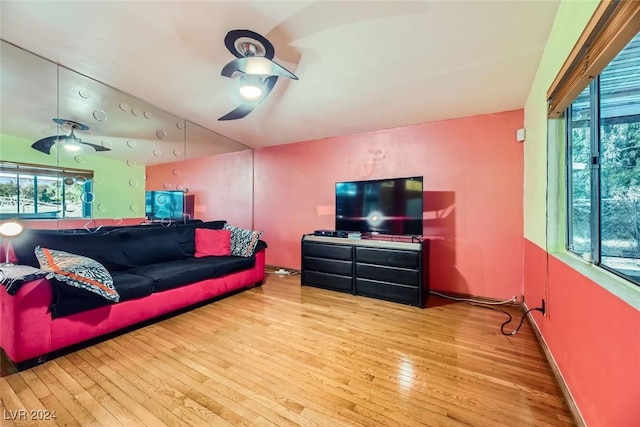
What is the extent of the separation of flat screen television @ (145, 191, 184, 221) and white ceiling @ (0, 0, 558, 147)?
4.11ft

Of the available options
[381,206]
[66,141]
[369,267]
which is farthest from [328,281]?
[66,141]

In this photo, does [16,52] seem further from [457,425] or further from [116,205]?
[457,425]

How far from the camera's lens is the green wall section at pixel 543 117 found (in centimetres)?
133

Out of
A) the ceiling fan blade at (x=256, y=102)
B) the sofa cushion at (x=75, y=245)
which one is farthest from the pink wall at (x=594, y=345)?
the sofa cushion at (x=75, y=245)

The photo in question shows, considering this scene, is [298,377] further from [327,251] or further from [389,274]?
[327,251]

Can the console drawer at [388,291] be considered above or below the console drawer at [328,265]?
below

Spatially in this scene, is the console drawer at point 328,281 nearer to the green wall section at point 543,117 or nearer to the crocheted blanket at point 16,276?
the green wall section at point 543,117

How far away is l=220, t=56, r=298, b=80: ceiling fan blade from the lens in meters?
1.66

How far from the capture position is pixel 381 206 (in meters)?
3.15

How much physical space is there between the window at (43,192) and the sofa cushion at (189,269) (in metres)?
0.91

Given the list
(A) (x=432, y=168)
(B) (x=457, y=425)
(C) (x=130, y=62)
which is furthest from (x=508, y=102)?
(C) (x=130, y=62)

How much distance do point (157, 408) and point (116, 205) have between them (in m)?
2.51

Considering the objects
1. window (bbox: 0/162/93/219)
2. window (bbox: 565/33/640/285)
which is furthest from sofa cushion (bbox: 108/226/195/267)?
window (bbox: 565/33/640/285)

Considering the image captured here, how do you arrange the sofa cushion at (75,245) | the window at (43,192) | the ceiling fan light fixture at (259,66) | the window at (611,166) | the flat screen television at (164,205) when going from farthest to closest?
the flat screen television at (164,205)
the window at (43,192)
the sofa cushion at (75,245)
the ceiling fan light fixture at (259,66)
the window at (611,166)
